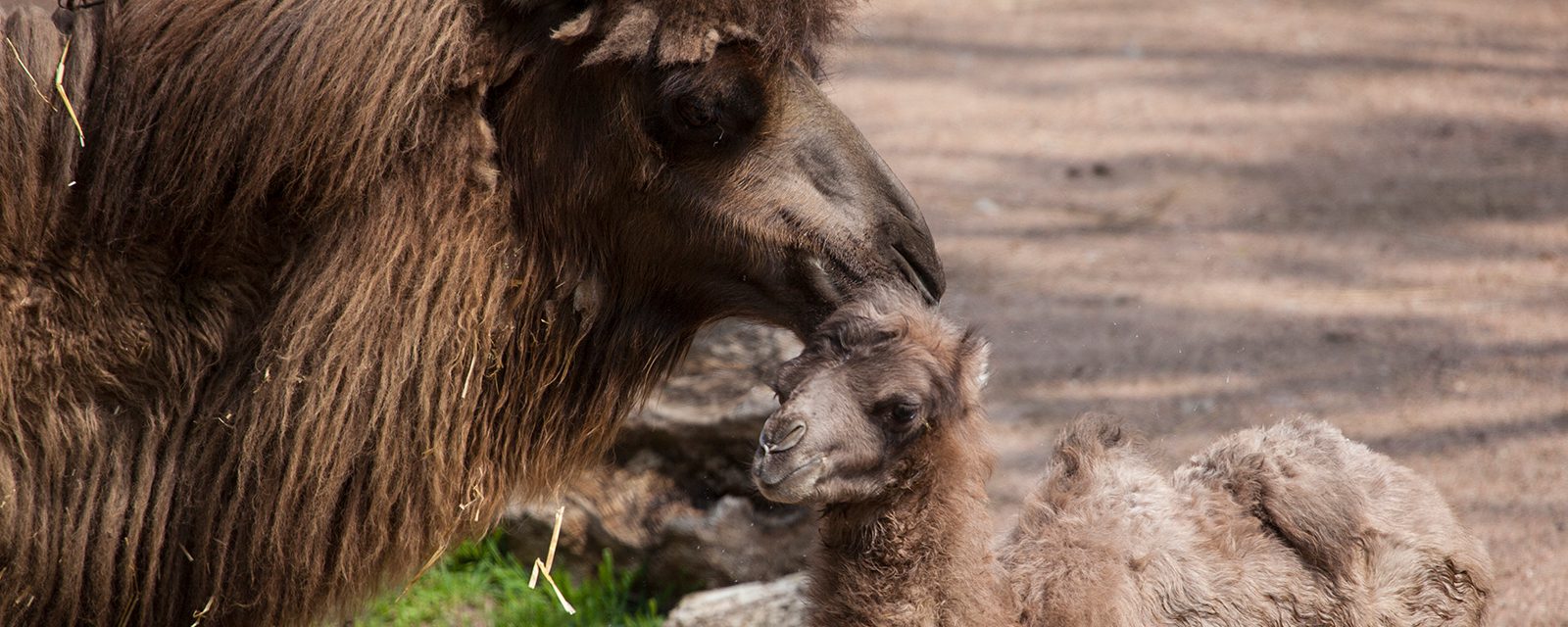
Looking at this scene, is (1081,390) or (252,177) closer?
(252,177)

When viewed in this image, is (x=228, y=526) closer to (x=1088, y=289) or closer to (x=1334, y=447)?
(x=1334, y=447)

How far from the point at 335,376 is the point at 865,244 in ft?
3.56

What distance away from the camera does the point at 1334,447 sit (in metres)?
3.80

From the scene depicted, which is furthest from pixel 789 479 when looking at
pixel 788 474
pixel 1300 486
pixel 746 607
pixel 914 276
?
pixel 746 607

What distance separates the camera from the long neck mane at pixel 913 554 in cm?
325

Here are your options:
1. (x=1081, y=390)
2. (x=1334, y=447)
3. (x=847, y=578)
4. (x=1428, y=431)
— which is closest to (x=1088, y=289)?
(x=1081, y=390)

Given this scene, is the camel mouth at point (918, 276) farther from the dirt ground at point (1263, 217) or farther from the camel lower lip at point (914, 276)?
the dirt ground at point (1263, 217)

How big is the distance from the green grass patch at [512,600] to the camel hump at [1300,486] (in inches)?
83.3

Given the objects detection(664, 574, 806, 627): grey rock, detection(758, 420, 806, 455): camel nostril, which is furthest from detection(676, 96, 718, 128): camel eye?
detection(664, 574, 806, 627): grey rock

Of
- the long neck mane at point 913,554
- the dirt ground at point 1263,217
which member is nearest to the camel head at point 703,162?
the long neck mane at point 913,554

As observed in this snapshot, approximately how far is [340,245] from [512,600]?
105 inches

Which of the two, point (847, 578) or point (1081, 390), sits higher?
point (847, 578)

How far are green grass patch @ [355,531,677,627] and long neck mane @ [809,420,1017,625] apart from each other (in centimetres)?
200

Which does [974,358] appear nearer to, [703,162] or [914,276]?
[914,276]
